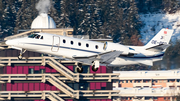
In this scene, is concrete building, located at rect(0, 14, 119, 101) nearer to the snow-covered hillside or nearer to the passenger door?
the passenger door

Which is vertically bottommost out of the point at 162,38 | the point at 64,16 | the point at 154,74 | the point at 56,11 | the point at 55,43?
the point at 154,74

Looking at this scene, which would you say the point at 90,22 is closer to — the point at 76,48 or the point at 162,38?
the point at 162,38

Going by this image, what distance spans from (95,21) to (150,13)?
24874 millimetres

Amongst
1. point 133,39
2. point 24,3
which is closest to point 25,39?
point 133,39

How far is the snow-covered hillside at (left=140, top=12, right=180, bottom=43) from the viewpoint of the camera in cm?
14088

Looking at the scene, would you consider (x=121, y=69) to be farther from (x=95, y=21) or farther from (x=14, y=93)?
(x=14, y=93)

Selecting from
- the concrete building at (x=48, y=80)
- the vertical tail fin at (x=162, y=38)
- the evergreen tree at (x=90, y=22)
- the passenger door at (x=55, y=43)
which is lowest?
the concrete building at (x=48, y=80)

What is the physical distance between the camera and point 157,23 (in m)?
146

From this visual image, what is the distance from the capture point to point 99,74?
3152 inches

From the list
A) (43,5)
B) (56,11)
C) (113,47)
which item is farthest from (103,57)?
(43,5)

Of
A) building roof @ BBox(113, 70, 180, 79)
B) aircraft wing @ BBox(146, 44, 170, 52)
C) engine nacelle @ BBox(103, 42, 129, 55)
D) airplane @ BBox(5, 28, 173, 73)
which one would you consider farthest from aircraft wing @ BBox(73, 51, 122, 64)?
building roof @ BBox(113, 70, 180, 79)

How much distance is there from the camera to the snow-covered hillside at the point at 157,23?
462ft

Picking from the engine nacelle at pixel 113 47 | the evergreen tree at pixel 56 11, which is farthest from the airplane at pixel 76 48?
the evergreen tree at pixel 56 11

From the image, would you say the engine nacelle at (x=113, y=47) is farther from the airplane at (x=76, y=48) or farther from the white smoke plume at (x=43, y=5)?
the white smoke plume at (x=43, y=5)
